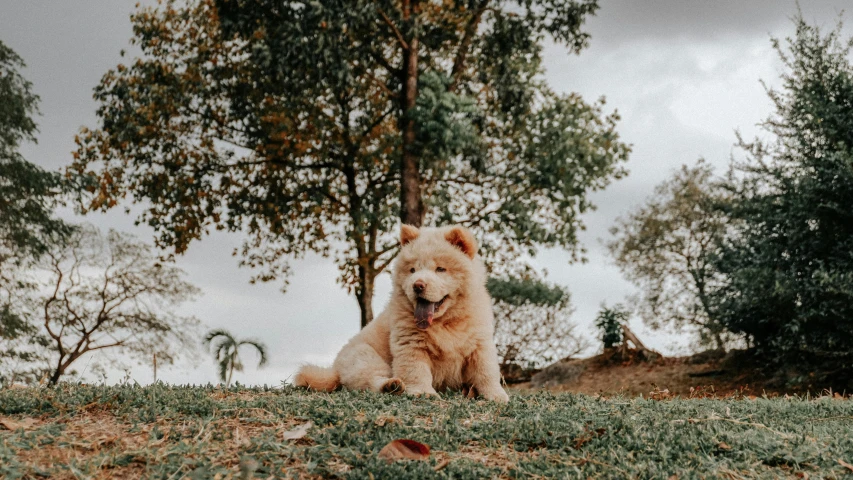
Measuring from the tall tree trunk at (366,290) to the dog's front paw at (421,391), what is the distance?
456 inches

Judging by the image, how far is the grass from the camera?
388 cm

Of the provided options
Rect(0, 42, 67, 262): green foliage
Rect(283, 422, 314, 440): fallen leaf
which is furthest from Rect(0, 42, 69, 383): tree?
Rect(283, 422, 314, 440): fallen leaf

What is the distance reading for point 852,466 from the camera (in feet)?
14.0

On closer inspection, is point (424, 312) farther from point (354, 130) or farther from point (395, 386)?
point (354, 130)

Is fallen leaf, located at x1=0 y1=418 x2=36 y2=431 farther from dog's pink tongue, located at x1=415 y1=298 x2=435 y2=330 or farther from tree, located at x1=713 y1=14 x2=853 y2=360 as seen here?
tree, located at x1=713 y1=14 x2=853 y2=360

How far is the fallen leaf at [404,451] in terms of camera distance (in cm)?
404

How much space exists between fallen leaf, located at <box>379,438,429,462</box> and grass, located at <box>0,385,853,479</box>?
8 cm

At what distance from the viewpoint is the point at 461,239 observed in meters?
6.45

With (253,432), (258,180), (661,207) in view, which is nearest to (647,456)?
(253,432)

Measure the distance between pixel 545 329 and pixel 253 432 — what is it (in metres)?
14.9

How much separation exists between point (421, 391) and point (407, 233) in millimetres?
1544

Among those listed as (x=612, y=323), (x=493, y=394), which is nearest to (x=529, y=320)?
(x=612, y=323)

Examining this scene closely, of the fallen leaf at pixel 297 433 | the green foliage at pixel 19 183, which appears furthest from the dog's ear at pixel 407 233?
the green foliage at pixel 19 183

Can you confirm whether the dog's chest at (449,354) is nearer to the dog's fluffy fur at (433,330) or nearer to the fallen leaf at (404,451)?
the dog's fluffy fur at (433,330)
